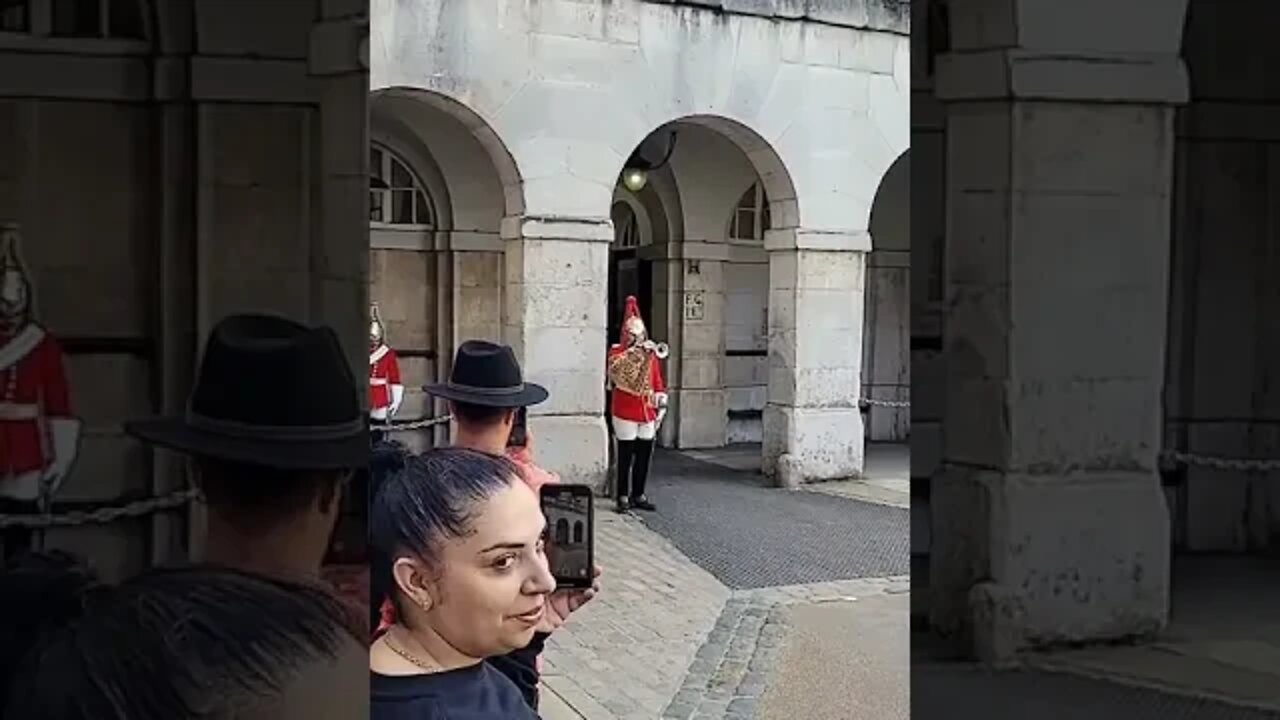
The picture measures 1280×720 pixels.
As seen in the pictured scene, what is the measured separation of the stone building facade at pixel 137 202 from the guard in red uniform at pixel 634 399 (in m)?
4.50

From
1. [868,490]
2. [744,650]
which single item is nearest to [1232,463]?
[744,650]

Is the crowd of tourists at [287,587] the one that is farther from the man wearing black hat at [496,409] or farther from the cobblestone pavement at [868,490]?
the cobblestone pavement at [868,490]

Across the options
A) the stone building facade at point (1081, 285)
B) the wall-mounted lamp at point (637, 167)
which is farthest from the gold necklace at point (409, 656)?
the wall-mounted lamp at point (637, 167)

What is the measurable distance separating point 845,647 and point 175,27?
101 inches

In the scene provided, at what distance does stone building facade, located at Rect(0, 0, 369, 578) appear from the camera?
0.99 meters

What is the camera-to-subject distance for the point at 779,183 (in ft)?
23.5

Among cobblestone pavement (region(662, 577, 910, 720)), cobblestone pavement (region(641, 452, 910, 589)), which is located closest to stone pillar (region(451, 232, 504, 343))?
cobblestone pavement (region(641, 452, 910, 589))

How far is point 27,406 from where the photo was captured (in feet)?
3.25

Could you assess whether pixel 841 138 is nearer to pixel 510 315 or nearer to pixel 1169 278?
pixel 510 315

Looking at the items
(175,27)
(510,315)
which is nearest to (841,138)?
(510,315)

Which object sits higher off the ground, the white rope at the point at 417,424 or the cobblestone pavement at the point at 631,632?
the white rope at the point at 417,424

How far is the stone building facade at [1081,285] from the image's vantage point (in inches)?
48.8

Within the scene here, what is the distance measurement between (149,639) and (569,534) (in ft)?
1.70

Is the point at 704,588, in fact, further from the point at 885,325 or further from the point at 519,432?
the point at 885,325
